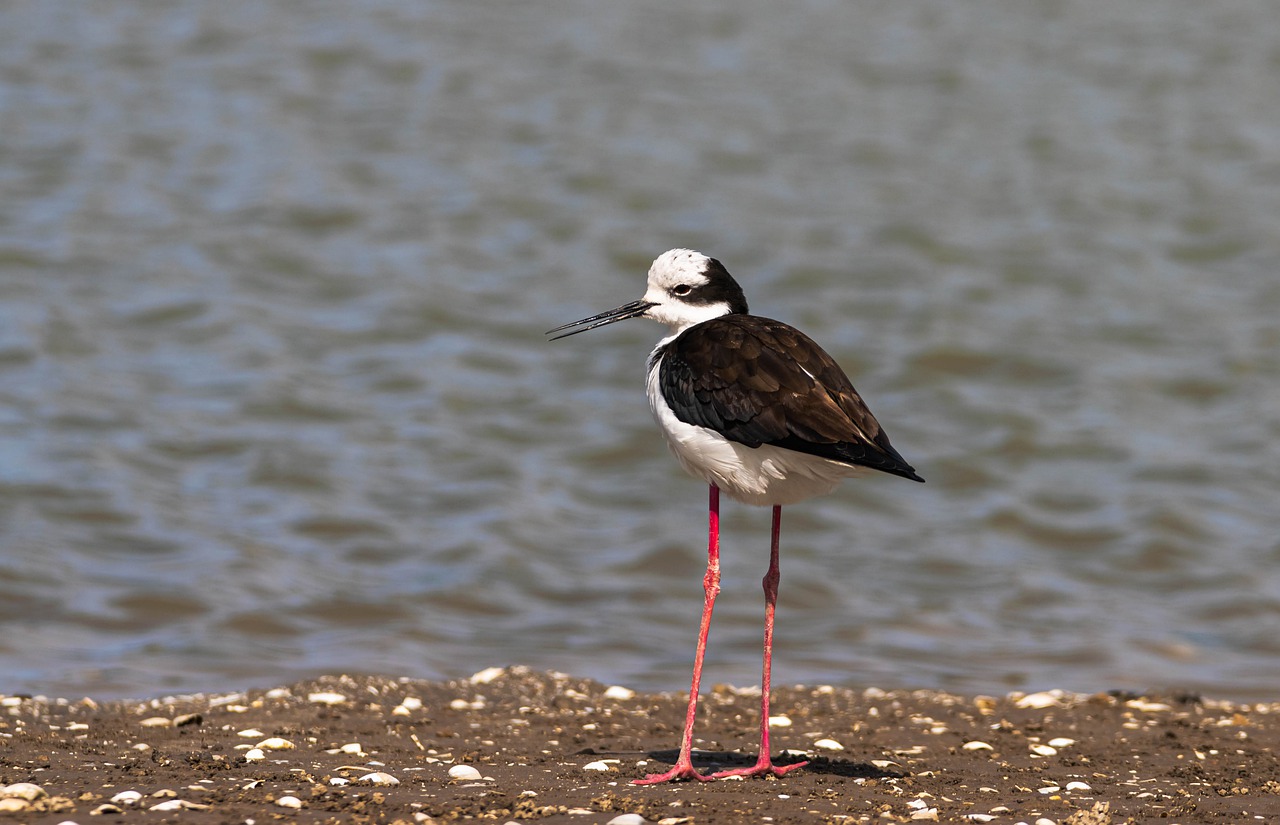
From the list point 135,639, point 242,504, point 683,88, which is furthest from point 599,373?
point 683,88

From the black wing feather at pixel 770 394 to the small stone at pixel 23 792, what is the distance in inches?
108

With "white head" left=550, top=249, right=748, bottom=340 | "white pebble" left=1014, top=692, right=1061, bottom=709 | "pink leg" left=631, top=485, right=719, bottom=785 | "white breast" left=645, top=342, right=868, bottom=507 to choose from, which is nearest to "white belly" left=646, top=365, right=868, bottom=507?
"white breast" left=645, top=342, right=868, bottom=507

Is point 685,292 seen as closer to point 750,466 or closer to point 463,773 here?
point 750,466

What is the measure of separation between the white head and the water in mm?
2598

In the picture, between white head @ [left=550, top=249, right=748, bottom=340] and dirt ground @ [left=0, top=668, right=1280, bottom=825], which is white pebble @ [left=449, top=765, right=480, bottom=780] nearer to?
dirt ground @ [left=0, top=668, right=1280, bottom=825]

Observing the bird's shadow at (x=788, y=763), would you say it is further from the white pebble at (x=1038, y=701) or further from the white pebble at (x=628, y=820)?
the white pebble at (x=1038, y=701)

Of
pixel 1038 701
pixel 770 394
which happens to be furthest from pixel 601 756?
pixel 1038 701

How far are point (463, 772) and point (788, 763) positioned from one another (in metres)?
1.48

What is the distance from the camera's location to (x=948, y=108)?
62.5 feet

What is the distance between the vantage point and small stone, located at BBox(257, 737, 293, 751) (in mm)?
6406

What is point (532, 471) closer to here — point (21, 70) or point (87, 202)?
point (87, 202)

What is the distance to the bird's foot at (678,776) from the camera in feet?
19.4

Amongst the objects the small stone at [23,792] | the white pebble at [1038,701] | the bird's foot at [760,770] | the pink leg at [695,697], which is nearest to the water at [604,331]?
the white pebble at [1038,701]

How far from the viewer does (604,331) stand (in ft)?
47.9
